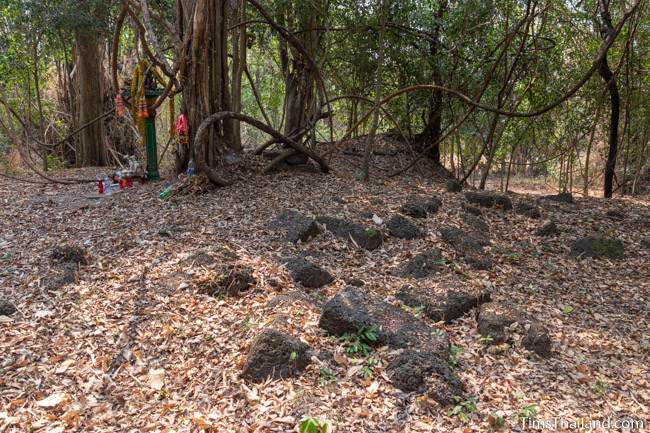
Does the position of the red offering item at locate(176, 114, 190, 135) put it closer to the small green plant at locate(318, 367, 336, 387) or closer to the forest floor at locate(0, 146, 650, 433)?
the forest floor at locate(0, 146, 650, 433)

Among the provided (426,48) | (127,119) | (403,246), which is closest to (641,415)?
(403,246)

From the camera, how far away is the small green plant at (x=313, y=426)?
1.92 metres

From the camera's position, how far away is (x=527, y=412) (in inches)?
89.0

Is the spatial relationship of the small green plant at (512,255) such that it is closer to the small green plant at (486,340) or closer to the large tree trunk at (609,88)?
the small green plant at (486,340)

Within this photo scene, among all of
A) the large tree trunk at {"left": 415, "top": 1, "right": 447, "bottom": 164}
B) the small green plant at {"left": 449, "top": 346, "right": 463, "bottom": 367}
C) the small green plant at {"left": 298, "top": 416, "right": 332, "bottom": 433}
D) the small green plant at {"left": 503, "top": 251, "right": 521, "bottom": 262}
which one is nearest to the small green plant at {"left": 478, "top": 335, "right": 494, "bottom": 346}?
the small green plant at {"left": 449, "top": 346, "right": 463, "bottom": 367}

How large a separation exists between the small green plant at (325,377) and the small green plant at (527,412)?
2.82ft

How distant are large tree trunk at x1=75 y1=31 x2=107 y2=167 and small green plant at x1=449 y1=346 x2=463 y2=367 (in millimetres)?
7386

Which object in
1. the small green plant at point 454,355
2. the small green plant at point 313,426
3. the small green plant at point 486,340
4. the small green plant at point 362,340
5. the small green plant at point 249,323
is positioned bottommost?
the small green plant at point 313,426

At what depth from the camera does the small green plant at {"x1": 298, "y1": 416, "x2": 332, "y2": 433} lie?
192cm

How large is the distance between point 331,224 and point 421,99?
3.71 meters

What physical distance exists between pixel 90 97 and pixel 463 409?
7.91 metres

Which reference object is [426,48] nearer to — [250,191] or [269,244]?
[250,191]

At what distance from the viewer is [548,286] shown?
3543mm

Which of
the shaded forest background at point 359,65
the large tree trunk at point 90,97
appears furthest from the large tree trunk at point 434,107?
the large tree trunk at point 90,97
